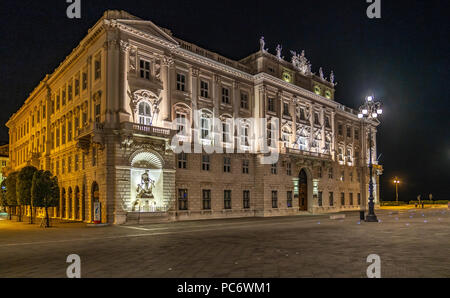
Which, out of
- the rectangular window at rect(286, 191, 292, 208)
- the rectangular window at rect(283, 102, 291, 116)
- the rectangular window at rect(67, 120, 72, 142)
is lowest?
the rectangular window at rect(286, 191, 292, 208)

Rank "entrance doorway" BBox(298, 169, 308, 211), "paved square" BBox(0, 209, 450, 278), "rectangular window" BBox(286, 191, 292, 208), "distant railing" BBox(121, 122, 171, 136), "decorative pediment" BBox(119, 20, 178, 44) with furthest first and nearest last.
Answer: "entrance doorway" BBox(298, 169, 308, 211)
"rectangular window" BBox(286, 191, 292, 208)
"decorative pediment" BBox(119, 20, 178, 44)
"distant railing" BBox(121, 122, 171, 136)
"paved square" BBox(0, 209, 450, 278)

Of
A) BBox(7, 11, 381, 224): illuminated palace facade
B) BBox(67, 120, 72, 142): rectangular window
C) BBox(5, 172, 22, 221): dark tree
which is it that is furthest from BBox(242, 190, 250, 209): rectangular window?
BBox(5, 172, 22, 221): dark tree

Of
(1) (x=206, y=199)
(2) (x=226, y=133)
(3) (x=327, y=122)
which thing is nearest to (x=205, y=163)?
(1) (x=206, y=199)

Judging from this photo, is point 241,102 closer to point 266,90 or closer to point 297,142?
point 266,90

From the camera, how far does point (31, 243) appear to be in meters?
19.0

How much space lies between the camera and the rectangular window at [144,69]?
33.8m

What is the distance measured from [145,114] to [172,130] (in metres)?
2.83

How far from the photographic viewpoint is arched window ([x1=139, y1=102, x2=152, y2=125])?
33237 millimetres

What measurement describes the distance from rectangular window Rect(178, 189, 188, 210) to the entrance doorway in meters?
20.0

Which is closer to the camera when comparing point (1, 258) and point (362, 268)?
point (362, 268)

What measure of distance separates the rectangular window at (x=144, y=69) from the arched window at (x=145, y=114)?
2.62 meters

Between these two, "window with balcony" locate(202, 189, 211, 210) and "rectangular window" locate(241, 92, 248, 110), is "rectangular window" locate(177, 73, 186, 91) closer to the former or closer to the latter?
"rectangular window" locate(241, 92, 248, 110)
